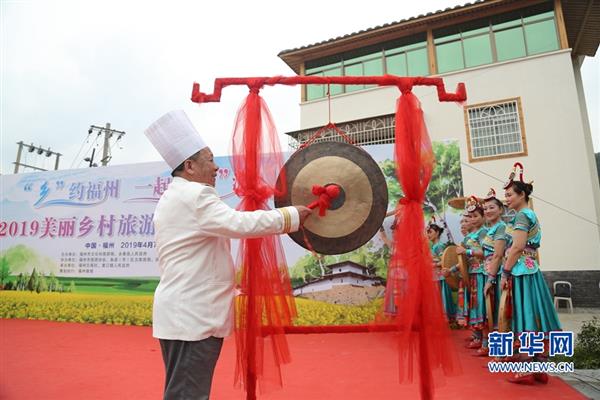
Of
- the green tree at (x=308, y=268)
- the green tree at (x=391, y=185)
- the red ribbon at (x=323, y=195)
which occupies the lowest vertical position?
the green tree at (x=308, y=268)

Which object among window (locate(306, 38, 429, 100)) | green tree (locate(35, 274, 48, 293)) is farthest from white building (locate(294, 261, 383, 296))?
window (locate(306, 38, 429, 100))

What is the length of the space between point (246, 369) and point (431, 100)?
864 centimetres

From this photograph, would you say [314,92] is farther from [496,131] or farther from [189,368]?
[189,368]

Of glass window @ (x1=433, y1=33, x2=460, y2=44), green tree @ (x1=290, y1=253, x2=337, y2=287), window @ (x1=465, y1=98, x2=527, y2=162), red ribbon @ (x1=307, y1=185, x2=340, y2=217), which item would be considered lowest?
green tree @ (x1=290, y1=253, x2=337, y2=287)

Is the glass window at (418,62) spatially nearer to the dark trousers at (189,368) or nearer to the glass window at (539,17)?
the glass window at (539,17)

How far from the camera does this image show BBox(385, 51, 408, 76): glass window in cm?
977

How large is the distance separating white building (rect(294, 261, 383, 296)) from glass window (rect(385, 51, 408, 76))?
659 centimetres

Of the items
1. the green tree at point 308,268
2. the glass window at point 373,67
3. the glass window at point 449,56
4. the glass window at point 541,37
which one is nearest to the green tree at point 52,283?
the green tree at point 308,268

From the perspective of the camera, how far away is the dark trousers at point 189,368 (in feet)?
4.98

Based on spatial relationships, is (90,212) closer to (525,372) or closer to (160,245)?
(160,245)

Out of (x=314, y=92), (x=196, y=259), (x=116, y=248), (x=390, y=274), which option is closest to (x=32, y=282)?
(x=116, y=248)

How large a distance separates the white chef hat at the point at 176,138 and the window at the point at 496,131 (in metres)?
8.01

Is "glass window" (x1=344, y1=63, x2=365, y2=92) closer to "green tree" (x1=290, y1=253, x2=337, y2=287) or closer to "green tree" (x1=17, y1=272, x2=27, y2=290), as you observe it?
"green tree" (x1=290, y1=253, x2=337, y2=287)

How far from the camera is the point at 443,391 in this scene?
259cm
